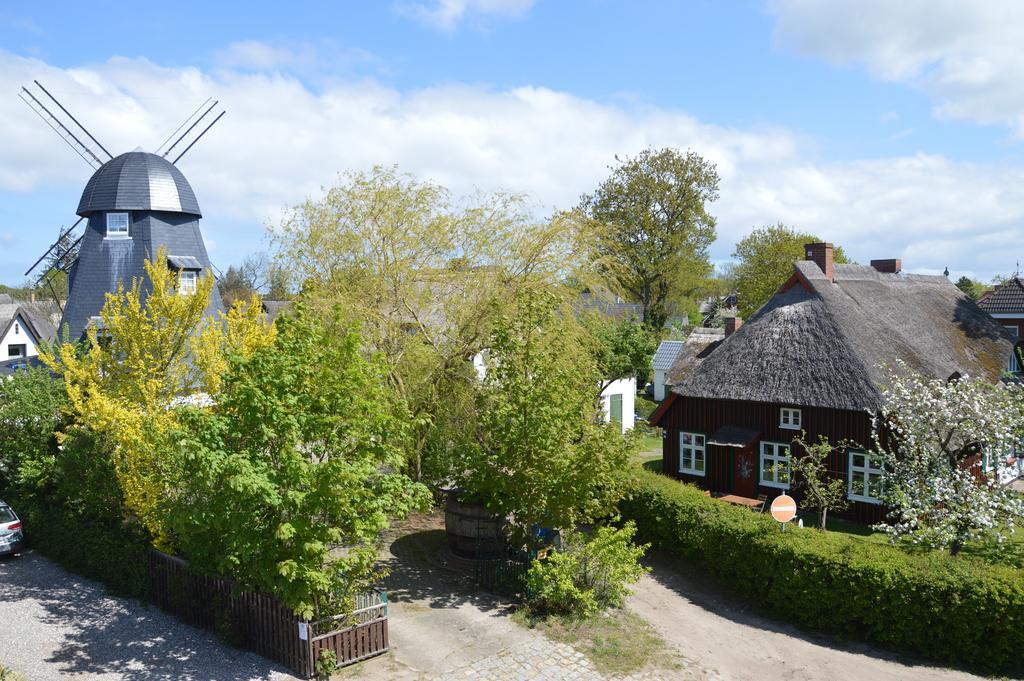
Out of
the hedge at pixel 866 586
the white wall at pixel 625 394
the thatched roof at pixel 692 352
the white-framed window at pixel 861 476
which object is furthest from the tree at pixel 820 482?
the thatched roof at pixel 692 352

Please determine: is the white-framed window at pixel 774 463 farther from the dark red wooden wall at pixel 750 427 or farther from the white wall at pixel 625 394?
the white wall at pixel 625 394

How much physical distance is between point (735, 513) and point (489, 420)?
652cm

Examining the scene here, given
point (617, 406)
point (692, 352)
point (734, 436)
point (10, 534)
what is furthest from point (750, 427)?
point (10, 534)

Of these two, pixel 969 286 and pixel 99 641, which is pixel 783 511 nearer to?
pixel 99 641

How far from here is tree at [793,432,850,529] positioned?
64.1 ft

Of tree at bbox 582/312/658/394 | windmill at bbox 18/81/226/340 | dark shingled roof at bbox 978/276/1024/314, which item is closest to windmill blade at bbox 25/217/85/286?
windmill at bbox 18/81/226/340

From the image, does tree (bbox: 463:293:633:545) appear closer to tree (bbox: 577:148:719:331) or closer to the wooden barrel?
the wooden barrel

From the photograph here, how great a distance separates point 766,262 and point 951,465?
144ft

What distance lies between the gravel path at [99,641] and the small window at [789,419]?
17.5m

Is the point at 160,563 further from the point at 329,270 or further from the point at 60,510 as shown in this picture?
the point at 329,270

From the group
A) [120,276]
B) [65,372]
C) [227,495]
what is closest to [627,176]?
[120,276]

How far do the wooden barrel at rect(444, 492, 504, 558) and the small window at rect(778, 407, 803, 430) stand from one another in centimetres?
1121

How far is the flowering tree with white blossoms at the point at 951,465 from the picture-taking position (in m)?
15.8

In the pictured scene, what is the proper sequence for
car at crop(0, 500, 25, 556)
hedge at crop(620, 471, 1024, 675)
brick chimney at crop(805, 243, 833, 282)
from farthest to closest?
1. brick chimney at crop(805, 243, 833, 282)
2. car at crop(0, 500, 25, 556)
3. hedge at crop(620, 471, 1024, 675)
